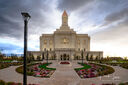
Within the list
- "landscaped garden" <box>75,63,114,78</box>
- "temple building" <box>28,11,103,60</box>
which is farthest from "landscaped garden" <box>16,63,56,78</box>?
"temple building" <box>28,11,103,60</box>

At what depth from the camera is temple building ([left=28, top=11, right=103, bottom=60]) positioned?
4294 centimetres

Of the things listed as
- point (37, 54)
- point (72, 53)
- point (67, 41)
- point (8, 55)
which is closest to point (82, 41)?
point (67, 41)

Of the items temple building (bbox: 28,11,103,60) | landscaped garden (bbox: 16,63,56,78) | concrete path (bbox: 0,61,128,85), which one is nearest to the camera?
concrete path (bbox: 0,61,128,85)

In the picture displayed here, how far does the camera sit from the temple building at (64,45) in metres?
42.9

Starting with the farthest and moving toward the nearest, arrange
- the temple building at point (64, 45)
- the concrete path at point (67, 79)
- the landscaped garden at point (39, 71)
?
the temple building at point (64, 45) < the landscaped garden at point (39, 71) < the concrete path at point (67, 79)

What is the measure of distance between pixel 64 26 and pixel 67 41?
11.4 meters

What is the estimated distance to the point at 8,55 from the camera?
51.8 metres

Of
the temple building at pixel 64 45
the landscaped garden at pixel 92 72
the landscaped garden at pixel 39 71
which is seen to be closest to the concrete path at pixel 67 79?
the landscaped garden at pixel 92 72

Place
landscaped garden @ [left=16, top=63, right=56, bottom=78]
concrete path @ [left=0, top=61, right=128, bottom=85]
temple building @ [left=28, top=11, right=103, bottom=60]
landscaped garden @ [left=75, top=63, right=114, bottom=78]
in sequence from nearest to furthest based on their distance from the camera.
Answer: concrete path @ [left=0, top=61, right=128, bottom=85] < landscaped garden @ [left=75, top=63, right=114, bottom=78] < landscaped garden @ [left=16, top=63, right=56, bottom=78] < temple building @ [left=28, top=11, right=103, bottom=60]

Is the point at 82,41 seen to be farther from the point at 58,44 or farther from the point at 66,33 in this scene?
the point at 58,44

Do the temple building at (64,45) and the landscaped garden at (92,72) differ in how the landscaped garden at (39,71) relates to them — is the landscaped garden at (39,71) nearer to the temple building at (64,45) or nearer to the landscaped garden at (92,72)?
the landscaped garden at (92,72)

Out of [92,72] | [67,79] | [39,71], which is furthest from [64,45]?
[67,79]

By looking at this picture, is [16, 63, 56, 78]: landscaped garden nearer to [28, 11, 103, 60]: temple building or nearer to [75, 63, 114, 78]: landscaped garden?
[75, 63, 114, 78]: landscaped garden

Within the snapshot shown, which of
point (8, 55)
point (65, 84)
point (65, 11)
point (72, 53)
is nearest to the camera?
point (65, 84)
